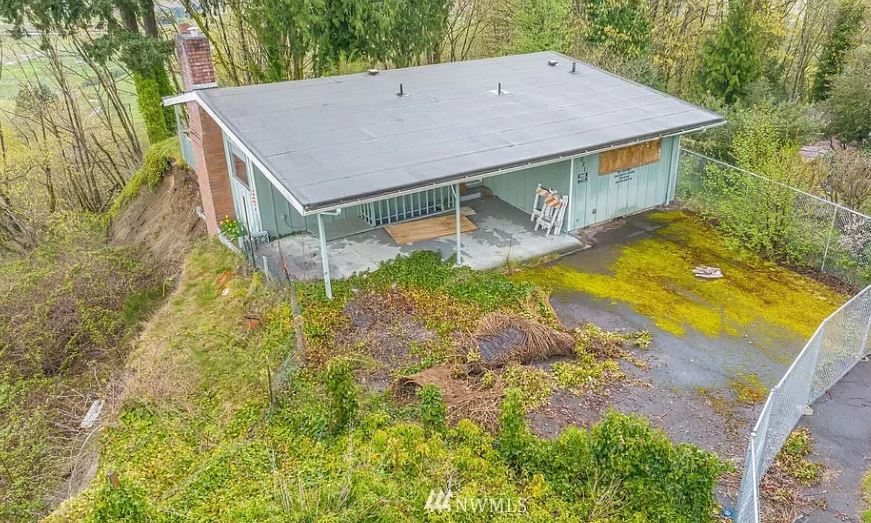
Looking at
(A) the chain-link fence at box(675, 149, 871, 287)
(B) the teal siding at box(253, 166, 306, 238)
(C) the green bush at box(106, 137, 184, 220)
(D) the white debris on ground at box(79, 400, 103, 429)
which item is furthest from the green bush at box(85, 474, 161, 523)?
(C) the green bush at box(106, 137, 184, 220)

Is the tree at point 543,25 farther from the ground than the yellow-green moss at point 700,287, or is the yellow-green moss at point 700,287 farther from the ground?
the tree at point 543,25

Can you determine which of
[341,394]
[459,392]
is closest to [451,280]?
[459,392]

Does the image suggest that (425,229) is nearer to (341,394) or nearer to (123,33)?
(341,394)

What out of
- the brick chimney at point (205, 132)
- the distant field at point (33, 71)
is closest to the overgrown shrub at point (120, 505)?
the brick chimney at point (205, 132)

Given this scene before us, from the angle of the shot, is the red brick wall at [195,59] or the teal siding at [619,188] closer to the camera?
the red brick wall at [195,59]

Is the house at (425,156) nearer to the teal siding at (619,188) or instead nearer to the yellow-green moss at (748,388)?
the teal siding at (619,188)

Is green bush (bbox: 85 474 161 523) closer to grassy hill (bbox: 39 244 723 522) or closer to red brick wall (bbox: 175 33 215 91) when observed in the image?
grassy hill (bbox: 39 244 723 522)
